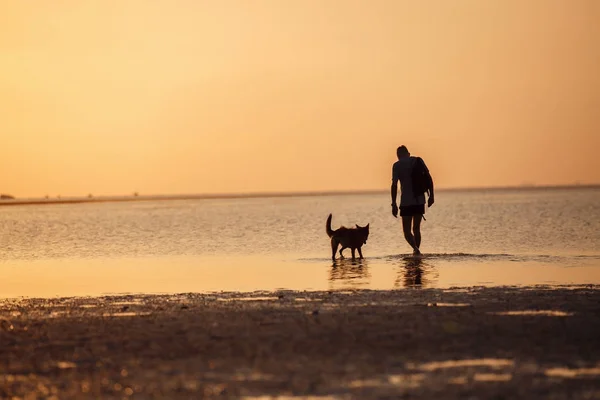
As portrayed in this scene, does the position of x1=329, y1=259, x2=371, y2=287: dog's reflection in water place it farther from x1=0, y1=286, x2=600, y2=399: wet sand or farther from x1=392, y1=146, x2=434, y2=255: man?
x1=0, y1=286, x2=600, y2=399: wet sand

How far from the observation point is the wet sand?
7930 mm

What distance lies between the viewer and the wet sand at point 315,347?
312 inches

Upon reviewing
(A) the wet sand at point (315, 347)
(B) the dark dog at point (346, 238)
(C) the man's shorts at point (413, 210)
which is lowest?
(A) the wet sand at point (315, 347)

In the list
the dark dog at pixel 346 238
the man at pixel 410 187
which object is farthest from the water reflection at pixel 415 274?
the dark dog at pixel 346 238

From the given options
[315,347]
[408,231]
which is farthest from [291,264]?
[315,347]

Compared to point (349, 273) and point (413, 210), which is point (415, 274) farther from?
point (413, 210)

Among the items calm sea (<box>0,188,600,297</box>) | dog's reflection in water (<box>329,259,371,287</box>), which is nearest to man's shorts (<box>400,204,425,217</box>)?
calm sea (<box>0,188,600,297</box>)

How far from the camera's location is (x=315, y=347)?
9719 mm

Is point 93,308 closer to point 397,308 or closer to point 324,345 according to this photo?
point 397,308

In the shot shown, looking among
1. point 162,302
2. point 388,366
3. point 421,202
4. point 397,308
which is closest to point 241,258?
point 421,202

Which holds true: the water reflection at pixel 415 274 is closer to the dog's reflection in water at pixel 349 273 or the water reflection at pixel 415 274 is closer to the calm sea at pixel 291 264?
the calm sea at pixel 291 264

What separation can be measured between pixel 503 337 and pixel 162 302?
5721 mm

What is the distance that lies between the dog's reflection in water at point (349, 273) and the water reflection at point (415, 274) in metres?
0.58

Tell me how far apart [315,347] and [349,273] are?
29.6 ft
